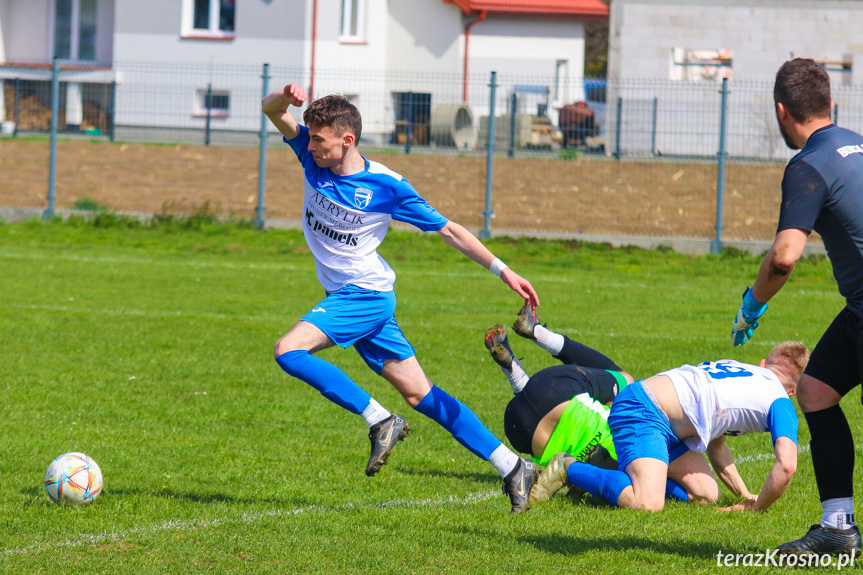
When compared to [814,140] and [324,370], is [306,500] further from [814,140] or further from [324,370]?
[814,140]

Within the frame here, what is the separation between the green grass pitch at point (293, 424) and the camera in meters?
4.51

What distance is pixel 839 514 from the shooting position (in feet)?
14.3

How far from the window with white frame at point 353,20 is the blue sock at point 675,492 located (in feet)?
97.9

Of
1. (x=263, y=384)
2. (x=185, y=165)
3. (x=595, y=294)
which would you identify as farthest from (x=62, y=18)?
(x=263, y=384)

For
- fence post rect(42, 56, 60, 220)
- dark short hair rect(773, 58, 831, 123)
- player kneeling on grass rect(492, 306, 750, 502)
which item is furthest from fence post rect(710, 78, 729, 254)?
dark short hair rect(773, 58, 831, 123)

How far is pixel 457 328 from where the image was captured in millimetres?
10555

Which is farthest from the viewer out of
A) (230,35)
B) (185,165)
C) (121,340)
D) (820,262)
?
(230,35)

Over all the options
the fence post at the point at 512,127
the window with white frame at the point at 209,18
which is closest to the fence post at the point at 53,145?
the fence post at the point at 512,127

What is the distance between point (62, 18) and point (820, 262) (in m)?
27.1

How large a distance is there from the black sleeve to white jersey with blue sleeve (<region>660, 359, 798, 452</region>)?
1530 millimetres

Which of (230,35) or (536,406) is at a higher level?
(230,35)

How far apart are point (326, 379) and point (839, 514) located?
8.07ft

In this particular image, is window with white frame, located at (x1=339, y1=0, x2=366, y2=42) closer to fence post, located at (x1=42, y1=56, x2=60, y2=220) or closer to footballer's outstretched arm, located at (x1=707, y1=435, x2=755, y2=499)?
fence post, located at (x1=42, y1=56, x2=60, y2=220)

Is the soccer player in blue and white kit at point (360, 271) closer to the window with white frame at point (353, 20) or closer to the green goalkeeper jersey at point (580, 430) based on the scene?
the green goalkeeper jersey at point (580, 430)
